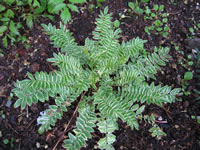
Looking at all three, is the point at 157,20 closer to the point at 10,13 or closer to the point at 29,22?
the point at 29,22

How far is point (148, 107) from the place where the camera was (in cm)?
190

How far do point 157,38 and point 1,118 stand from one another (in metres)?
1.80

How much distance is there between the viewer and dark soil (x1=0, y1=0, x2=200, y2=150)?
5.71ft

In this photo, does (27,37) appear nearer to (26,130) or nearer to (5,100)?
(5,100)

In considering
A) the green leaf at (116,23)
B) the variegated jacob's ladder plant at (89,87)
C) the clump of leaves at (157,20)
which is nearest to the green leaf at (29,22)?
the variegated jacob's ladder plant at (89,87)

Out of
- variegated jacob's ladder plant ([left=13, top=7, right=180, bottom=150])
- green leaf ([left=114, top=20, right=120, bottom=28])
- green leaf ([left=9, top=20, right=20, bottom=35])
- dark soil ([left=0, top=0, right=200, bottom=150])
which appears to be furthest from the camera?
green leaf ([left=114, top=20, right=120, bottom=28])

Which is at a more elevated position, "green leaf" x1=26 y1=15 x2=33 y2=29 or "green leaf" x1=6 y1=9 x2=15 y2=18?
"green leaf" x1=6 y1=9 x2=15 y2=18

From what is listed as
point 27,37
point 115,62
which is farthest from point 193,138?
point 27,37

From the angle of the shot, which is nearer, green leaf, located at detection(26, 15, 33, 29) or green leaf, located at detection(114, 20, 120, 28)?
green leaf, located at detection(26, 15, 33, 29)

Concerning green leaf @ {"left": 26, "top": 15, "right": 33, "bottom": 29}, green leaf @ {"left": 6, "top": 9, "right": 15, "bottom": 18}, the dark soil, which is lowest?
the dark soil

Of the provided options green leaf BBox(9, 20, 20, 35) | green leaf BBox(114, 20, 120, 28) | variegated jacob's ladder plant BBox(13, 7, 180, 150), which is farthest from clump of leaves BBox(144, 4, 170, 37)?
green leaf BBox(9, 20, 20, 35)

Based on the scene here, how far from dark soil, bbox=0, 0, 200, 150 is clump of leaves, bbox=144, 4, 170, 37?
61mm

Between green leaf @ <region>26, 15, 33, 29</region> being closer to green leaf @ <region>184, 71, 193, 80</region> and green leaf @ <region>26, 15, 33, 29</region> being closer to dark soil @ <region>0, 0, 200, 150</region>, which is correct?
dark soil @ <region>0, 0, 200, 150</region>

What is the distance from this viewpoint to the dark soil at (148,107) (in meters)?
1.74
